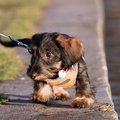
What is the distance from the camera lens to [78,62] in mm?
7895

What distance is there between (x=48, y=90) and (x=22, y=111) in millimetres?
480

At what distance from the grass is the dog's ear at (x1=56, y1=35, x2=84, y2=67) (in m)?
2.22

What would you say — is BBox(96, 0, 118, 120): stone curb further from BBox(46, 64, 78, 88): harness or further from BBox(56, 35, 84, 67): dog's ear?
BBox(56, 35, 84, 67): dog's ear

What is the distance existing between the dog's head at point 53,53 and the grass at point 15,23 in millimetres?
2154

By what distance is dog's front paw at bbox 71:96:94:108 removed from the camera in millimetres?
7910

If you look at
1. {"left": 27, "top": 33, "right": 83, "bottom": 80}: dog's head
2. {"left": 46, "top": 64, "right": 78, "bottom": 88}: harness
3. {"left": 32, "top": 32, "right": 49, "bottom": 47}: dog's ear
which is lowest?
{"left": 46, "top": 64, "right": 78, "bottom": 88}: harness

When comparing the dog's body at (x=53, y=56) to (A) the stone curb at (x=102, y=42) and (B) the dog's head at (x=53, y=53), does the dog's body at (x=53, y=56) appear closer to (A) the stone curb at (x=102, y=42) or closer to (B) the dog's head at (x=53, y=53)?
(B) the dog's head at (x=53, y=53)

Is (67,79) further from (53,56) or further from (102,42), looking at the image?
(102,42)

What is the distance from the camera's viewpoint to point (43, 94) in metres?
8.09

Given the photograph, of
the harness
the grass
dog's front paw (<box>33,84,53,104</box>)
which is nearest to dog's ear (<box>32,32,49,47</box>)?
the harness

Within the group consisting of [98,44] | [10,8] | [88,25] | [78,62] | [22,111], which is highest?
[10,8]

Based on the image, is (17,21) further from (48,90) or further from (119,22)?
(48,90)

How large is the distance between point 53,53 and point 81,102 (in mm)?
737

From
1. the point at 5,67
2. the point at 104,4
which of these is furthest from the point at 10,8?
the point at 5,67
